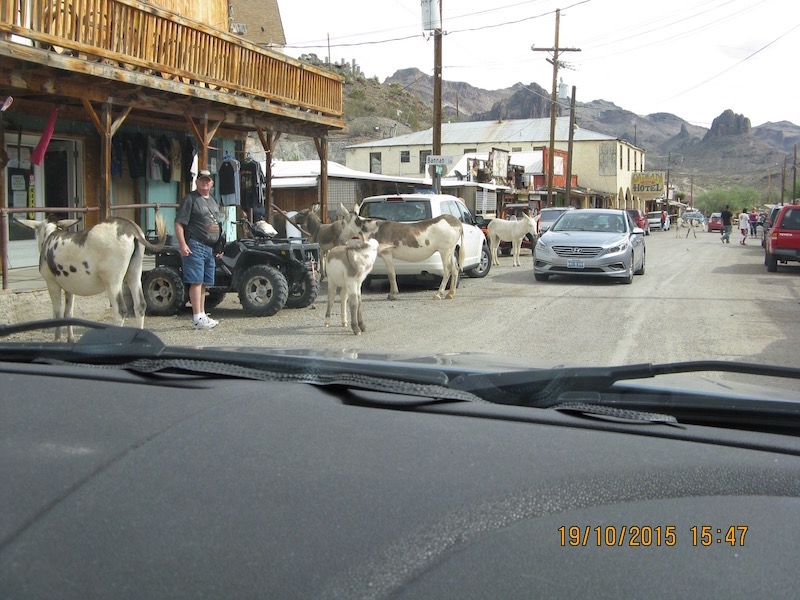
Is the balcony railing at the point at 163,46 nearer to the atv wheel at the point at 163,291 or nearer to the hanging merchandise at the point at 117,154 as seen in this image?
the hanging merchandise at the point at 117,154

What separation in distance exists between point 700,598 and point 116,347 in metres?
1.95

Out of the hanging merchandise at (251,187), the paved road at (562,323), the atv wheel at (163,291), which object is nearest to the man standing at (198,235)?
the paved road at (562,323)

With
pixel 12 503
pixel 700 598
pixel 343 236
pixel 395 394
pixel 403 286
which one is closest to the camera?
pixel 700 598

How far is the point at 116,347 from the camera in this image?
2.58 metres

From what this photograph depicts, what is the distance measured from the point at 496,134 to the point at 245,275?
Result: 62.7 meters

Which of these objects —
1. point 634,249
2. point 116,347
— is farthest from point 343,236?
point 116,347

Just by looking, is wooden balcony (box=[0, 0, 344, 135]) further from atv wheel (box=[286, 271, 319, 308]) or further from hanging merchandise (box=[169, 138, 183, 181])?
atv wheel (box=[286, 271, 319, 308])

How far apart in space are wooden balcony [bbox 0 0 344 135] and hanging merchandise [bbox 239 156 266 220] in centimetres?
118

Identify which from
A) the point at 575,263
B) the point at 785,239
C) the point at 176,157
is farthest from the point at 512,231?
the point at 176,157

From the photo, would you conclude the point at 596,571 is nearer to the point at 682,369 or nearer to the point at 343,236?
the point at 682,369

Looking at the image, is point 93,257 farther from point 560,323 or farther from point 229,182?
point 229,182

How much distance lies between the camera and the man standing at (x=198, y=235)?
1009cm

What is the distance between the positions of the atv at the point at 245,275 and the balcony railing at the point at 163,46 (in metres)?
3.13

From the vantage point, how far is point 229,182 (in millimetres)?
16266
